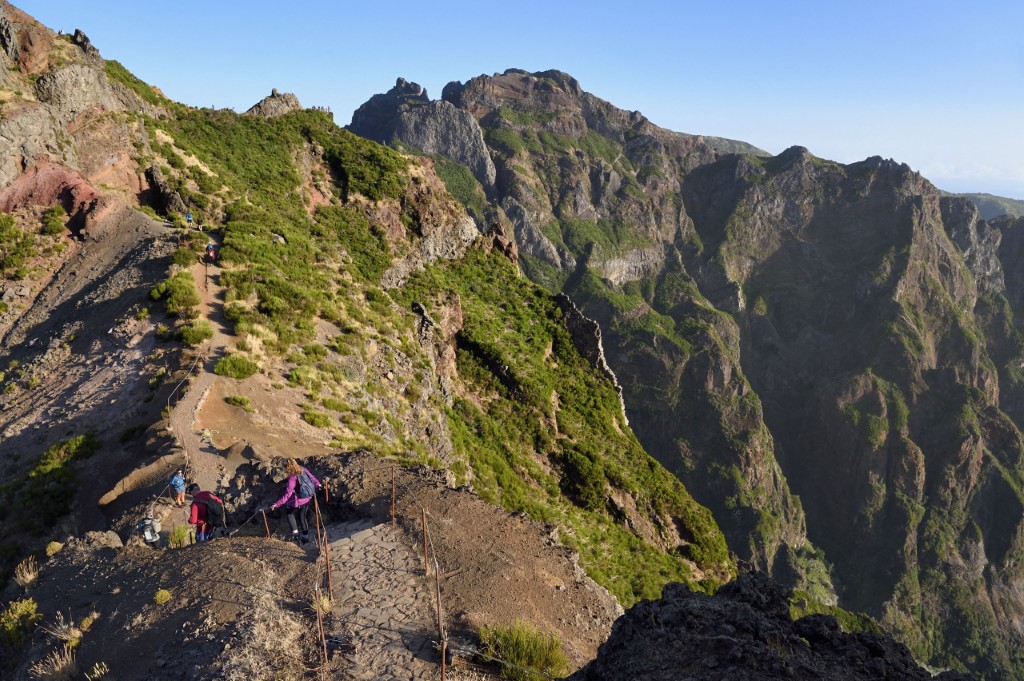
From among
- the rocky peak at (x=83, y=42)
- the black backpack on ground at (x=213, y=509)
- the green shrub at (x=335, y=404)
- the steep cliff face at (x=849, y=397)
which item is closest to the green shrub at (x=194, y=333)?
the green shrub at (x=335, y=404)

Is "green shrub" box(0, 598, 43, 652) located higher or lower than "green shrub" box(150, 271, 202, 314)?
lower

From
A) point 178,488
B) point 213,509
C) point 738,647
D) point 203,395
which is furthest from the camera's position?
point 203,395

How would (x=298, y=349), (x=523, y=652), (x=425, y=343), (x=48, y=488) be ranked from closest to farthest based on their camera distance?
(x=523, y=652), (x=48, y=488), (x=298, y=349), (x=425, y=343)

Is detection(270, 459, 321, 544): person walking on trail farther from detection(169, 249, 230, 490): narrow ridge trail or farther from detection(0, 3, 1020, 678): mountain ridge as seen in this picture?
detection(169, 249, 230, 490): narrow ridge trail

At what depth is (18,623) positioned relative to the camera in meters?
10.3

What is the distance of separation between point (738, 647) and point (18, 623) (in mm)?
12731

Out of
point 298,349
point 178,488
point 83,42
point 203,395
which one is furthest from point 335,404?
point 83,42

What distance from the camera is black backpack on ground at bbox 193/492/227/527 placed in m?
14.0

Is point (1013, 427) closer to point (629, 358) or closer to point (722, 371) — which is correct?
point (722, 371)

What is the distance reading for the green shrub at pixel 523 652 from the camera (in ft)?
30.3

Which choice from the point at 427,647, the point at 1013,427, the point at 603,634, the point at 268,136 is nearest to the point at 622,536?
the point at 603,634

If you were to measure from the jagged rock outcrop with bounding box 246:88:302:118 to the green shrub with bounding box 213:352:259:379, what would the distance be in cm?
4098

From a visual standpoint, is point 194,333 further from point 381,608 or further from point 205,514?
point 381,608


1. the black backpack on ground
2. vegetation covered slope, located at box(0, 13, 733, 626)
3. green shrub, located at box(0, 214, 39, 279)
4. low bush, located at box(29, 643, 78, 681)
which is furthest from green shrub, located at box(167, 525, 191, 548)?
green shrub, located at box(0, 214, 39, 279)
